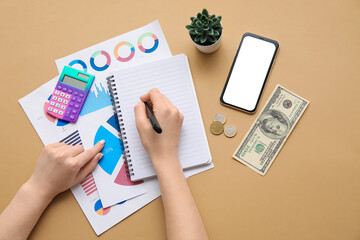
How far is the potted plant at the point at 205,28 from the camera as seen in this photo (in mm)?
766

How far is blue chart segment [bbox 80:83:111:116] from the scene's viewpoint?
902 mm

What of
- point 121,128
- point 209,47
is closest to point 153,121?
point 121,128

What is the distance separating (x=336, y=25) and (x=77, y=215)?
0.91 meters

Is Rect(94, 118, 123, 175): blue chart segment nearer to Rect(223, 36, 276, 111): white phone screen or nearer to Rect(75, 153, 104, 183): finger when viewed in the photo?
Rect(75, 153, 104, 183): finger

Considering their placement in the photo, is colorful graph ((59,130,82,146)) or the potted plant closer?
the potted plant

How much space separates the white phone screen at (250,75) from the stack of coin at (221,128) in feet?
0.17

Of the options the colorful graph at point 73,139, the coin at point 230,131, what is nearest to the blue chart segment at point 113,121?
the colorful graph at point 73,139

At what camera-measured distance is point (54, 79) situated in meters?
0.92

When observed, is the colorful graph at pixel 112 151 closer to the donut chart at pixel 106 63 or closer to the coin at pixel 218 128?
the donut chart at pixel 106 63

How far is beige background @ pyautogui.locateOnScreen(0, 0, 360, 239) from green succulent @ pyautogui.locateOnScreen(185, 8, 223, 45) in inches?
3.9

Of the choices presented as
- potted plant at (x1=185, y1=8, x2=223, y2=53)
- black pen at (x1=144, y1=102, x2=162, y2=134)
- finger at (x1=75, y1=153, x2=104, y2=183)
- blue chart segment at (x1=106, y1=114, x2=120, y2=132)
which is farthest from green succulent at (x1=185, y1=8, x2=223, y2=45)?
finger at (x1=75, y1=153, x2=104, y2=183)

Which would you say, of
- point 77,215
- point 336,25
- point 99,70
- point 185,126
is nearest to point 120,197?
point 77,215

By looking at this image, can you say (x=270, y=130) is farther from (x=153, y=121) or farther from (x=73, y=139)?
(x=73, y=139)

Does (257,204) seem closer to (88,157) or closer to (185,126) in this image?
(185,126)
